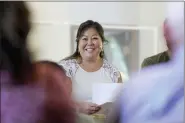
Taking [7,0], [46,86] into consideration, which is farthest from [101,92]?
[7,0]

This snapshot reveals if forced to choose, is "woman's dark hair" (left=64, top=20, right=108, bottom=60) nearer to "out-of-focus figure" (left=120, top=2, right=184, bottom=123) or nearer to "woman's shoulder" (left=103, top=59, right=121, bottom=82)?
"woman's shoulder" (left=103, top=59, right=121, bottom=82)

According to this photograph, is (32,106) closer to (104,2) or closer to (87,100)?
(87,100)

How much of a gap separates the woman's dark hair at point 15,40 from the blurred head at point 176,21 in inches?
15.4

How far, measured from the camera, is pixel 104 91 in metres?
0.87

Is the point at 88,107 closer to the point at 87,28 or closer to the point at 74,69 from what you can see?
the point at 74,69

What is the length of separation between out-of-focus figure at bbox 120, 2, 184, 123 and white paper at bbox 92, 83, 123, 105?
3 cm

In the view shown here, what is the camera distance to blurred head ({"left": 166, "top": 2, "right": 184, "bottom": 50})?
865 millimetres

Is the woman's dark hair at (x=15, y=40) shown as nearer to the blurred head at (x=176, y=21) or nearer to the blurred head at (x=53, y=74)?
the blurred head at (x=53, y=74)

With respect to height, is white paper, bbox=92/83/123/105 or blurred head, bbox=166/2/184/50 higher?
blurred head, bbox=166/2/184/50

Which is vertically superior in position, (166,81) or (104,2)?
(104,2)

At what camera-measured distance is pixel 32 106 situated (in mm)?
857

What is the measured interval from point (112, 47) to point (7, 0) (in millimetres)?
314

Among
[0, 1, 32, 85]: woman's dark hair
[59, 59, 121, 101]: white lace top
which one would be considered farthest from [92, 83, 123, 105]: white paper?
[0, 1, 32, 85]: woman's dark hair

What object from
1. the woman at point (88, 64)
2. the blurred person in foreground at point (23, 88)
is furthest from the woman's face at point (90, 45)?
the blurred person in foreground at point (23, 88)
